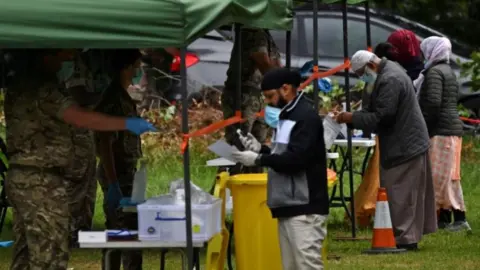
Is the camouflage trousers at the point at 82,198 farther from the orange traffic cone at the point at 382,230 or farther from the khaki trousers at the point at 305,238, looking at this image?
the orange traffic cone at the point at 382,230

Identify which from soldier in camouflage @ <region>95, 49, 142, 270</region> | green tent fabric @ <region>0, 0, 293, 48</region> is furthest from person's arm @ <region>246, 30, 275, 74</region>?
green tent fabric @ <region>0, 0, 293, 48</region>

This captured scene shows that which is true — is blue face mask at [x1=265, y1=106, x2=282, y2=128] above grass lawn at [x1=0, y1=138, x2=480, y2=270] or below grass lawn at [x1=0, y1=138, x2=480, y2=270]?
above

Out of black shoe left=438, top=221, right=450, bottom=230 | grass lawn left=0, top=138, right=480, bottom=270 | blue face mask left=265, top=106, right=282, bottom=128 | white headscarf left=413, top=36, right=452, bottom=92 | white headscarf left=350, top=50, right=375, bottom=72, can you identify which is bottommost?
grass lawn left=0, top=138, right=480, bottom=270

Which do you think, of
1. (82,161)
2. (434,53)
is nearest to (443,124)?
(434,53)

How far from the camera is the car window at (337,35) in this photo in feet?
59.0

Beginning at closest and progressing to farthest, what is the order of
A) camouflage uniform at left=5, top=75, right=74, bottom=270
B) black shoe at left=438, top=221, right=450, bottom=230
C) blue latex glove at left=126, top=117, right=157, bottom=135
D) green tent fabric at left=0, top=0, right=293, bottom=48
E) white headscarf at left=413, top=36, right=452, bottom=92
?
green tent fabric at left=0, top=0, right=293, bottom=48
blue latex glove at left=126, top=117, right=157, bottom=135
camouflage uniform at left=5, top=75, right=74, bottom=270
white headscarf at left=413, top=36, right=452, bottom=92
black shoe at left=438, top=221, right=450, bottom=230

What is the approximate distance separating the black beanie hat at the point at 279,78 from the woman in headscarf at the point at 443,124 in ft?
12.9

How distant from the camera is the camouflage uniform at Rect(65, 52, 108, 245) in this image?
9250mm

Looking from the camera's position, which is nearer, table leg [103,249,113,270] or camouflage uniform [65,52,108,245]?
table leg [103,249,113,270]

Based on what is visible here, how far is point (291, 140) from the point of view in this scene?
8211 mm

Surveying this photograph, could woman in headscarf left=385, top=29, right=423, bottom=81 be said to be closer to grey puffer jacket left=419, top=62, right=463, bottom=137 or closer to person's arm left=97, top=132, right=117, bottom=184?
grey puffer jacket left=419, top=62, right=463, bottom=137

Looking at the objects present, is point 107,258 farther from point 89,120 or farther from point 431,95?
point 431,95

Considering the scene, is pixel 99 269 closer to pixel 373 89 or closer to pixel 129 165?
pixel 129 165

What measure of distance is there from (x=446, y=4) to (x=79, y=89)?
42.1 ft
